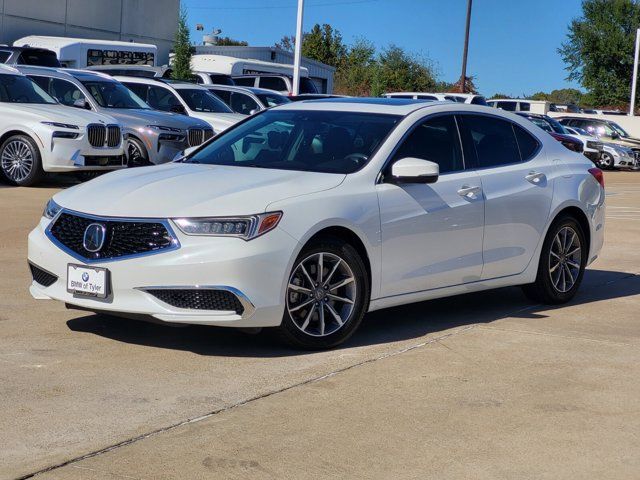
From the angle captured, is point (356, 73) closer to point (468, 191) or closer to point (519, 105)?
point (519, 105)

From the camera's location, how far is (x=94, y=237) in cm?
Result: 634

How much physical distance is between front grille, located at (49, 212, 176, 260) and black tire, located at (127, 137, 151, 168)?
12617mm

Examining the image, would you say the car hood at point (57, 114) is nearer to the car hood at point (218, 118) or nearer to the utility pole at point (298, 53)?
the car hood at point (218, 118)

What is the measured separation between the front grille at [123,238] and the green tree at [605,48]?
68.4 meters

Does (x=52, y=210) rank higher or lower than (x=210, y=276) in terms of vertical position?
higher

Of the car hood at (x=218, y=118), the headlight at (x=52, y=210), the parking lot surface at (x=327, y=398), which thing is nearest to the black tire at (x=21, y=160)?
the car hood at (x=218, y=118)

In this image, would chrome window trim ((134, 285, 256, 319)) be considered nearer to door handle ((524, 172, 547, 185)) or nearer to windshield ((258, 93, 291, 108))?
door handle ((524, 172, 547, 185))

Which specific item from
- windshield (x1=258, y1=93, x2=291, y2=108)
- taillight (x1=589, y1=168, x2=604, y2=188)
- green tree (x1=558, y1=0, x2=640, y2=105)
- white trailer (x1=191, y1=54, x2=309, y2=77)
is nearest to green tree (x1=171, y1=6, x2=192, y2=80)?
white trailer (x1=191, y1=54, x2=309, y2=77)

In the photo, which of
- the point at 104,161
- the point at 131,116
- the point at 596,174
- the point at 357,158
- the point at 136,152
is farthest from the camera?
the point at 131,116

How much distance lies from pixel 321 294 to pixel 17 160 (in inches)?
431

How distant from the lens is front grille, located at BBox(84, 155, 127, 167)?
55.6 ft

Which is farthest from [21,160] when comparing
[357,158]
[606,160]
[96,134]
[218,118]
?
[606,160]

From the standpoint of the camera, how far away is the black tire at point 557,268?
8.38 m

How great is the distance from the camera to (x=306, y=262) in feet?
21.3
